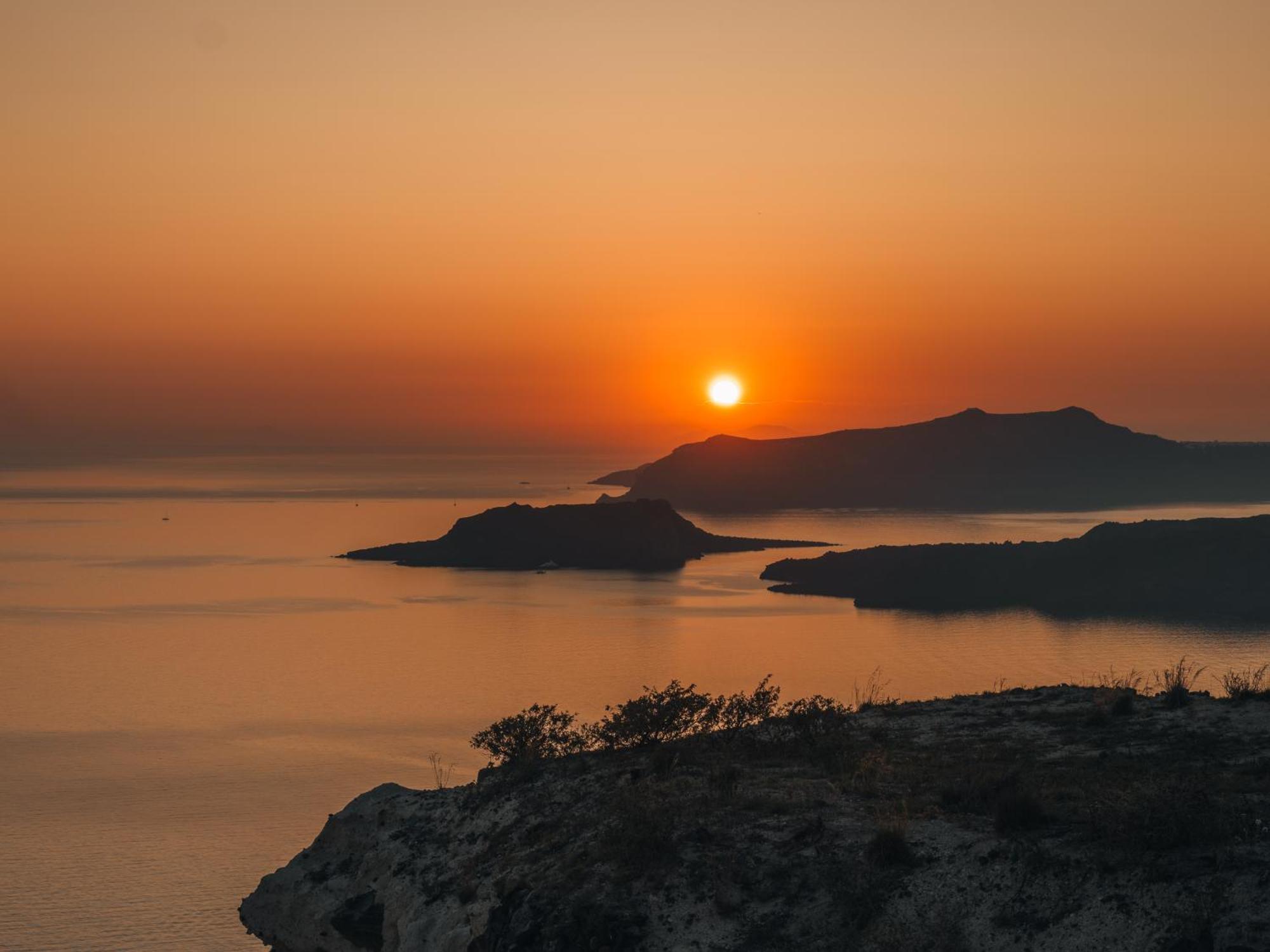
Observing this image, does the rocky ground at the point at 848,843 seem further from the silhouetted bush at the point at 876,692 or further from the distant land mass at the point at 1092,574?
the distant land mass at the point at 1092,574

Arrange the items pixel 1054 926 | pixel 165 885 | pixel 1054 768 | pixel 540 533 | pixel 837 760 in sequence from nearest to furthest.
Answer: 1. pixel 1054 926
2. pixel 1054 768
3. pixel 837 760
4. pixel 165 885
5. pixel 540 533

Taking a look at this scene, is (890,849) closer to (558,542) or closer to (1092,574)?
(1092,574)

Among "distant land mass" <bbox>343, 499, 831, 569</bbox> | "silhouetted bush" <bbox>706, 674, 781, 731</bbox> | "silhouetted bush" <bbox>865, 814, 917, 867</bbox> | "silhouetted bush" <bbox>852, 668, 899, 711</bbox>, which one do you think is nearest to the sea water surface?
"silhouetted bush" <bbox>852, 668, 899, 711</bbox>

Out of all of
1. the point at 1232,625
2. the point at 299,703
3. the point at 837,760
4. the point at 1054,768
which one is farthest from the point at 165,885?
the point at 1232,625

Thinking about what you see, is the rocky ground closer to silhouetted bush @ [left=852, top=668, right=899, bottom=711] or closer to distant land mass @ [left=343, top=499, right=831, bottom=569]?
silhouetted bush @ [left=852, top=668, right=899, bottom=711]

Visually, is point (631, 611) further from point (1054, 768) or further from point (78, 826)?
point (1054, 768)

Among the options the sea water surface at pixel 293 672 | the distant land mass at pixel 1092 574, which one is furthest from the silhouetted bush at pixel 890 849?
the distant land mass at pixel 1092 574
